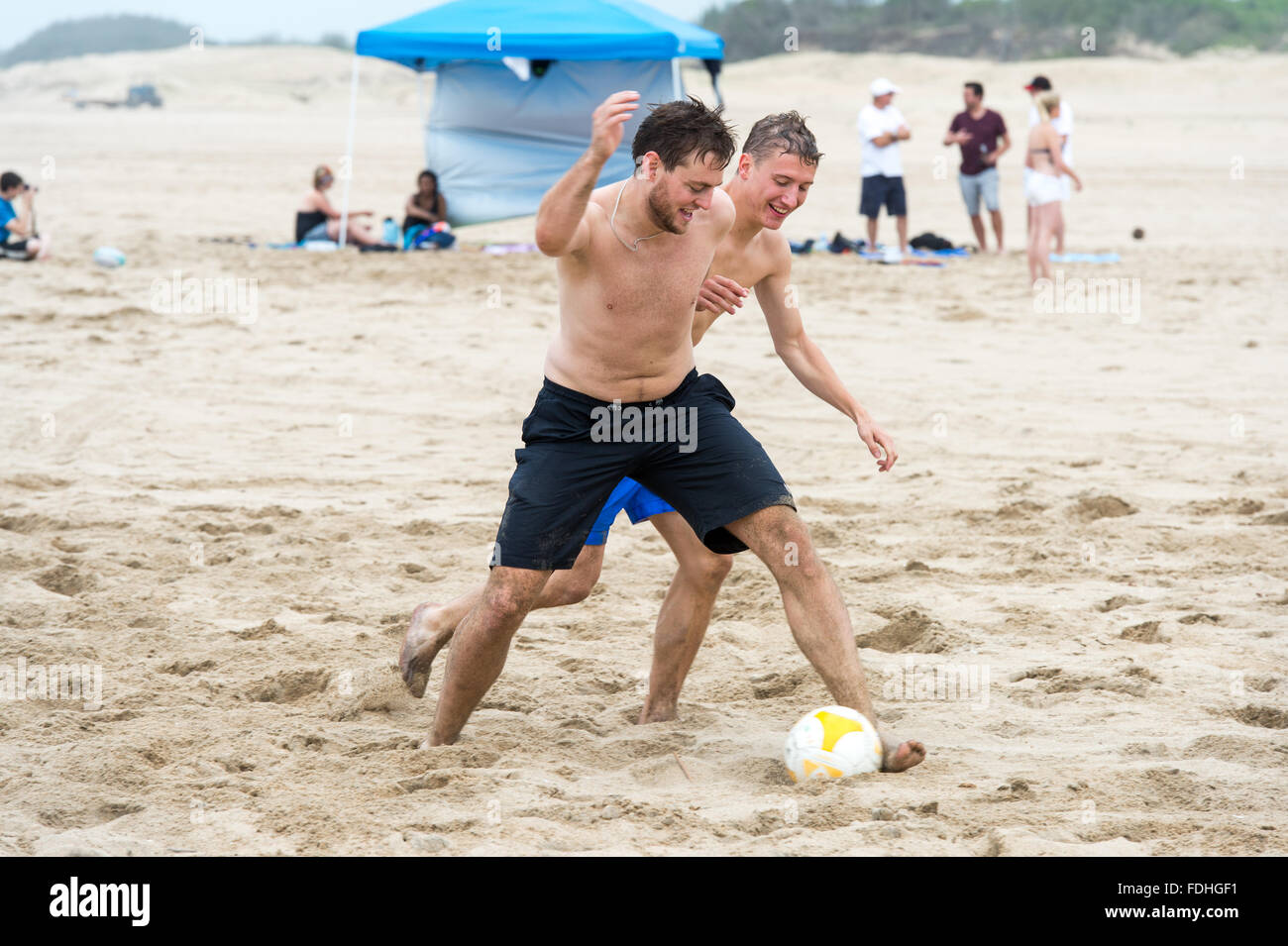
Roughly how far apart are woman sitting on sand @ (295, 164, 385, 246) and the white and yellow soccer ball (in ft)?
38.5

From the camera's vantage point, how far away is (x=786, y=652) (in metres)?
4.57

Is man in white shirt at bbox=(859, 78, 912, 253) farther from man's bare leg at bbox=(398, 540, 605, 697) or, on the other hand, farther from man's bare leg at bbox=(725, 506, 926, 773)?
man's bare leg at bbox=(725, 506, 926, 773)

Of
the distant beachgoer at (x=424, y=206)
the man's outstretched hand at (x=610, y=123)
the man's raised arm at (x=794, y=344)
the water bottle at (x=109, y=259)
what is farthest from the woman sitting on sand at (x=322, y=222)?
the man's outstretched hand at (x=610, y=123)

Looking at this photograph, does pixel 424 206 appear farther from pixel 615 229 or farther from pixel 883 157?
pixel 615 229

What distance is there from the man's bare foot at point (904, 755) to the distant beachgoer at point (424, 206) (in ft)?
40.2

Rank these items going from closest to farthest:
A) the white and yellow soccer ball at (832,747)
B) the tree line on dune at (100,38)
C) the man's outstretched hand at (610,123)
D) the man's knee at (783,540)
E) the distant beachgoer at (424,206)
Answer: the man's outstretched hand at (610,123), the white and yellow soccer ball at (832,747), the man's knee at (783,540), the distant beachgoer at (424,206), the tree line on dune at (100,38)

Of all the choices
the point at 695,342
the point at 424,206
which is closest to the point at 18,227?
the point at 424,206

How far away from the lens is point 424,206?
14938mm

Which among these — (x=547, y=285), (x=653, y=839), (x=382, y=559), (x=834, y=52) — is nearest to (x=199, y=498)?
(x=382, y=559)

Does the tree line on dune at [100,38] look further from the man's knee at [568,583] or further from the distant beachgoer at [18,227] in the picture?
the man's knee at [568,583]

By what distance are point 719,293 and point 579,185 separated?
2.71 ft

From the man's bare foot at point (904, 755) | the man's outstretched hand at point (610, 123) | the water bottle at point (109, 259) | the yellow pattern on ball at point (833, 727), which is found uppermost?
the man's outstretched hand at point (610, 123)

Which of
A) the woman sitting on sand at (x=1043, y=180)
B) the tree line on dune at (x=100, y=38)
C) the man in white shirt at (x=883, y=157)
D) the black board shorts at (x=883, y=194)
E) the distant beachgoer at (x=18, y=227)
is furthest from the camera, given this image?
the tree line on dune at (x=100, y=38)

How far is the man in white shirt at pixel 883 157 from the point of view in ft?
44.9
